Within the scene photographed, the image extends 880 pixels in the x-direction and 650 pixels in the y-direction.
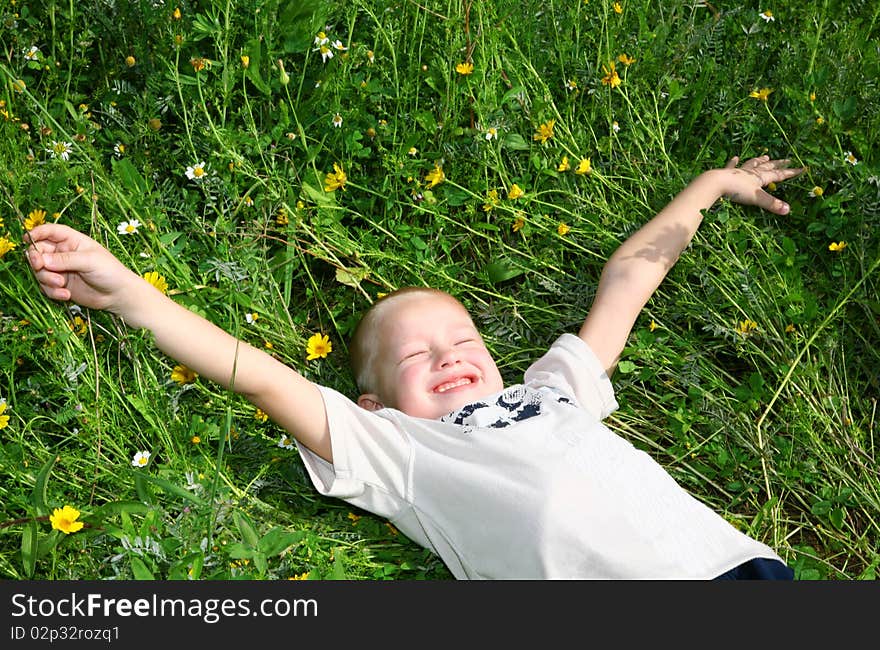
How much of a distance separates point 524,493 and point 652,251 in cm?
91

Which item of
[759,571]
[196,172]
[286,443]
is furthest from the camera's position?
[196,172]

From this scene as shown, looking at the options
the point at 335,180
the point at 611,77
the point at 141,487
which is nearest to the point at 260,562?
the point at 141,487

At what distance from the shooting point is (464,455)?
89.8 inches

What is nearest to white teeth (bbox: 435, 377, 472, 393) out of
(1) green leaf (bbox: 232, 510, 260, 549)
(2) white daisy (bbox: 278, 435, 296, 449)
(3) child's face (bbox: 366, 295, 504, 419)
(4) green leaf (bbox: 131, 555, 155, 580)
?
(3) child's face (bbox: 366, 295, 504, 419)

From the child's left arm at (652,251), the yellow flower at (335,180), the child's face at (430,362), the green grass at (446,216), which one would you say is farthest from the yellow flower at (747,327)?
the yellow flower at (335,180)

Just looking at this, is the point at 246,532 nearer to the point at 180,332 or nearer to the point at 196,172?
the point at 180,332

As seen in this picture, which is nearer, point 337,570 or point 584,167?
point 337,570

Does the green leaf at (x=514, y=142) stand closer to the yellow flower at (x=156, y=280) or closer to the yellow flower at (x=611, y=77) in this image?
the yellow flower at (x=611, y=77)

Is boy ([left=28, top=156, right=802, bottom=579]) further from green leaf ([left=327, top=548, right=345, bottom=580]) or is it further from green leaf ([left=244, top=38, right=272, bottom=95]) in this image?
green leaf ([left=244, top=38, right=272, bottom=95])

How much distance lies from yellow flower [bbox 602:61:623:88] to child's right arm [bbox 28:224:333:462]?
139 cm

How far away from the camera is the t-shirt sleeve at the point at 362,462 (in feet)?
7.51

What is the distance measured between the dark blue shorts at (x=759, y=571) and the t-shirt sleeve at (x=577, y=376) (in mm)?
514

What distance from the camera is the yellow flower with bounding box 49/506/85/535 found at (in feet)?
6.80

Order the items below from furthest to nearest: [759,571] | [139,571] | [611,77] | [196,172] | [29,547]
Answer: [611,77]
[196,172]
[759,571]
[29,547]
[139,571]
